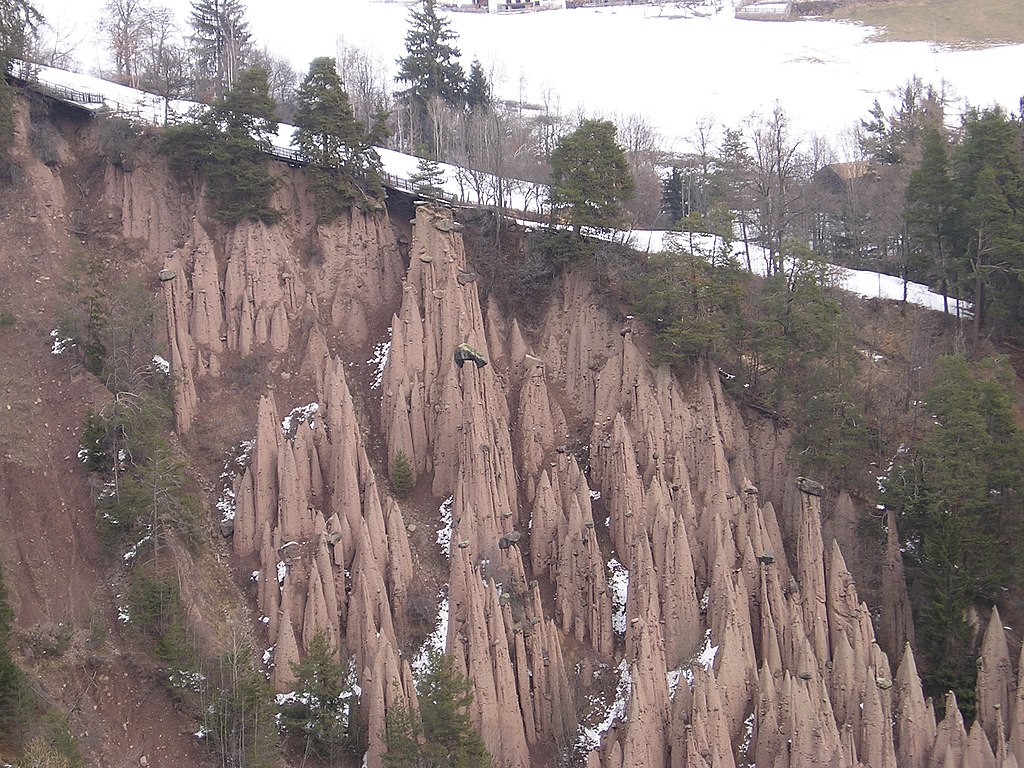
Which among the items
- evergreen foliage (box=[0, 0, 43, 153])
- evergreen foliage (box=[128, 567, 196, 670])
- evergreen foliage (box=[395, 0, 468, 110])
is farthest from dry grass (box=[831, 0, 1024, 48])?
evergreen foliage (box=[128, 567, 196, 670])

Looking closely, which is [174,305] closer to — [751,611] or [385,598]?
[385,598]

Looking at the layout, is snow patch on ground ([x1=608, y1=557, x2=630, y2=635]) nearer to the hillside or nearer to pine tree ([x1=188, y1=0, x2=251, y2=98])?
the hillside

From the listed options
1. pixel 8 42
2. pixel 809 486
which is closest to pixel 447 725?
pixel 809 486

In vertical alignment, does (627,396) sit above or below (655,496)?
above

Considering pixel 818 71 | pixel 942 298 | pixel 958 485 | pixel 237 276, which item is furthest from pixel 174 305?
pixel 818 71

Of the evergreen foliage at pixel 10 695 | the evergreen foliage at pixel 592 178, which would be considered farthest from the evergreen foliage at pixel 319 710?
the evergreen foliage at pixel 592 178

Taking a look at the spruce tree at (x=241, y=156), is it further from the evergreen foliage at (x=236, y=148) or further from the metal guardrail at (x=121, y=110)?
the metal guardrail at (x=121, y=110)
